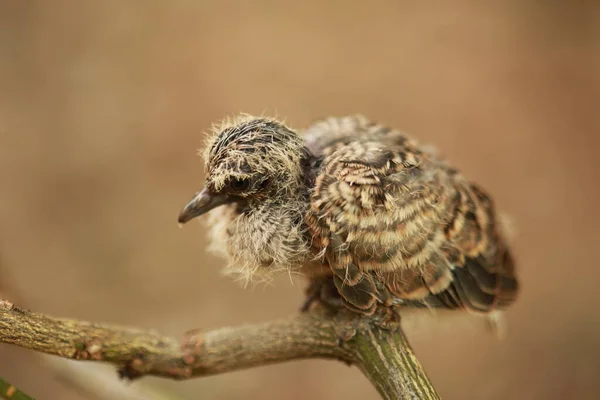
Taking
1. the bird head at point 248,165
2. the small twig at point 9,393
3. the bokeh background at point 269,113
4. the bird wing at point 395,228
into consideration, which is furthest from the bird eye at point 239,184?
Result: the bokeh background at point 269,113

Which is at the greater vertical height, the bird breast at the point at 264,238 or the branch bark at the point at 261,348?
the bird breast at the point at 264,238

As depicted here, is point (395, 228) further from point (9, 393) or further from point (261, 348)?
point (9, 393)

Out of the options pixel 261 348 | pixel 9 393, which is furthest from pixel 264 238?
pixel 9 393

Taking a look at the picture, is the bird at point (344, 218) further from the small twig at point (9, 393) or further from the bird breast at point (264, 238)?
the small twig at point (9, 393)

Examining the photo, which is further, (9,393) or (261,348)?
(261,348)

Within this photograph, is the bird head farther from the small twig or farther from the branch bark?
→ the small twig

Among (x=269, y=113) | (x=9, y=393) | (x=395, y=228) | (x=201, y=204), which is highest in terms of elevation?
(x=269, y=113)

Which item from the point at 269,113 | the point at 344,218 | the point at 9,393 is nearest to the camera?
the point at 9,393

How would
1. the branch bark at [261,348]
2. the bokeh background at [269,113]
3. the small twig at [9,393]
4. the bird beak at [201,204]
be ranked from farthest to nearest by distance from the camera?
the bokeh background at [269,113] → the bird beak at [201,204] → the branch bark at [261,348] → the small twig at [9,393]
